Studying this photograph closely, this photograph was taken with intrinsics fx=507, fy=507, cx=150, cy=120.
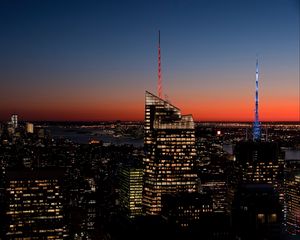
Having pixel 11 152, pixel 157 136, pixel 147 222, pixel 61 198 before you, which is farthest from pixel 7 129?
pixel 147 222

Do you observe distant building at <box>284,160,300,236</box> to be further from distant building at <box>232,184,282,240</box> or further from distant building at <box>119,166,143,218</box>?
distant building at <box>119,166,143,218</box>

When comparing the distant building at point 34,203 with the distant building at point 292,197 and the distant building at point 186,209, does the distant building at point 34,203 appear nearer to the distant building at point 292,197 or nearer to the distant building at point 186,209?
the distant building at point 186,209

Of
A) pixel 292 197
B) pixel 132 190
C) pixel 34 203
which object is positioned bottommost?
pixel 292 197

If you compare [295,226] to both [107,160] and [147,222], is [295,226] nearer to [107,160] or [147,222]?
[147,222]

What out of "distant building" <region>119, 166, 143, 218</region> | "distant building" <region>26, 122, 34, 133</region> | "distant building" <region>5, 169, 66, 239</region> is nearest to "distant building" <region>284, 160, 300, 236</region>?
"distant building" <region>119, 166, 143, 218</region>

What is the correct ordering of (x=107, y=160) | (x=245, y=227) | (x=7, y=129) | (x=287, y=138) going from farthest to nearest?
(x=7, y=129) → (x=107, y=160) → (x=287, y=138) → (x=245, y=227)

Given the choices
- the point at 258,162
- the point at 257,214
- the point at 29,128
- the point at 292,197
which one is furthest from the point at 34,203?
the point at 29,128

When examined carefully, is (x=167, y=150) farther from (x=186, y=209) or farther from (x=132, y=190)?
(x=186, y=209)
